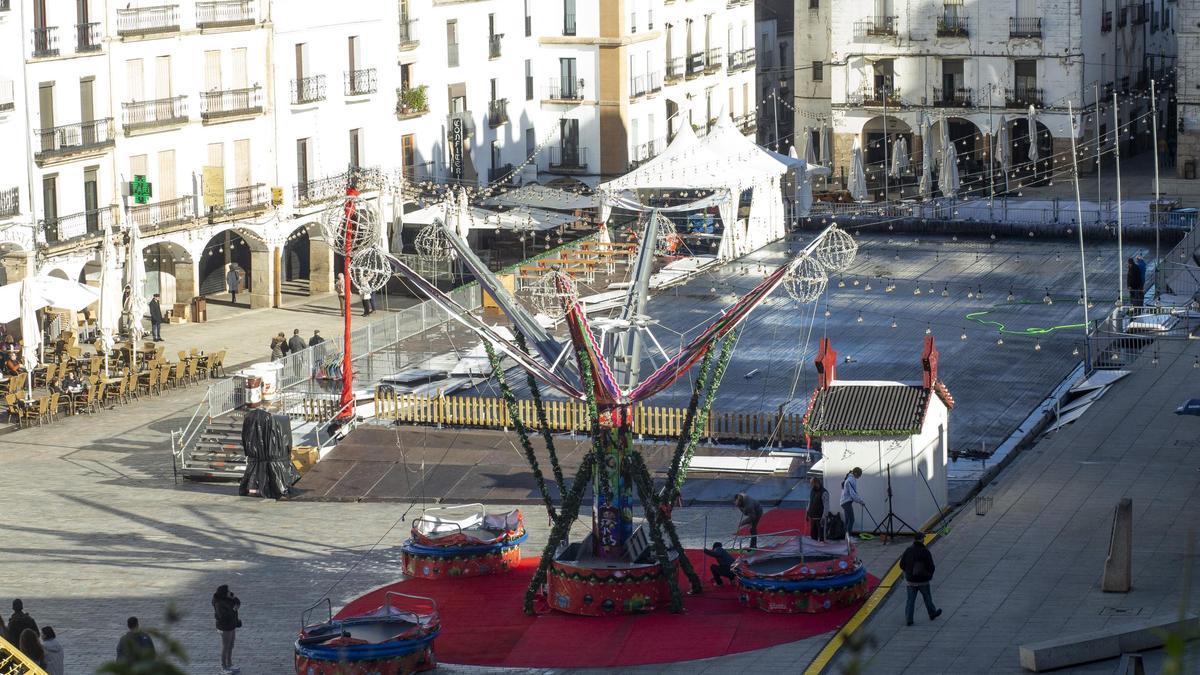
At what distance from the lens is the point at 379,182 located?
65312 mm

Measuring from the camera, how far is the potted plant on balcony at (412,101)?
6862cm

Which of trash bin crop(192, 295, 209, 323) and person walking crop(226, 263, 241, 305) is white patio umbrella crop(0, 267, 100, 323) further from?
person walking crop(226, 263, 241, 305)

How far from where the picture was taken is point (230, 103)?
6128cm

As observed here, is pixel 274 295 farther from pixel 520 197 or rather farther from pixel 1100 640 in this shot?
pixel 1100 640

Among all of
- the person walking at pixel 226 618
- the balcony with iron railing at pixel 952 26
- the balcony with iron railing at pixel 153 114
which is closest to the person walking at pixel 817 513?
the person walking at pixel 226 618

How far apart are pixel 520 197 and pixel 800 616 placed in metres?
39.0

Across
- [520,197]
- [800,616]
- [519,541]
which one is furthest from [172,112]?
[800,616]

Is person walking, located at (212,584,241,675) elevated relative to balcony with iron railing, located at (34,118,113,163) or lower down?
lower down

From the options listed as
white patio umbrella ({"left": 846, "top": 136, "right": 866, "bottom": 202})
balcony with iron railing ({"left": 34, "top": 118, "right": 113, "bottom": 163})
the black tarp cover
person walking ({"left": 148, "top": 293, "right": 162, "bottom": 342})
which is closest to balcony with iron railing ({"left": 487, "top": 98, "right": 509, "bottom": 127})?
white patio umbrella ({"left": 846, "top": 136, "right": 866, "bottom": 202})

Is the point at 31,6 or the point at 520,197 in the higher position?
the point at 31,6

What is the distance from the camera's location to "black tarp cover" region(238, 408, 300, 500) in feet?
128

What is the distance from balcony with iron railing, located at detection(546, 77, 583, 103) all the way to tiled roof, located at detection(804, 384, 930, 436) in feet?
144

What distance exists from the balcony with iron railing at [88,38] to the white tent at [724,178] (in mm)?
14480

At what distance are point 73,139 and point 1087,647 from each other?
3712 centimetres
